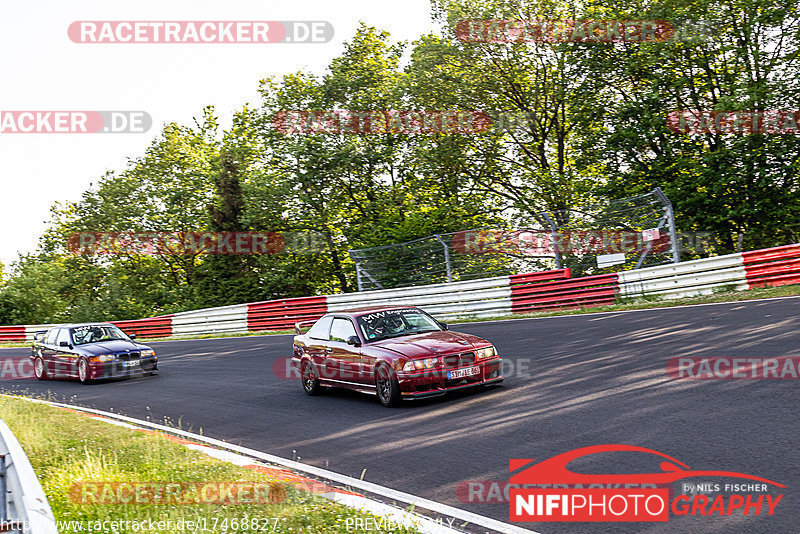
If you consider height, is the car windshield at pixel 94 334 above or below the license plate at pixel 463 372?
above

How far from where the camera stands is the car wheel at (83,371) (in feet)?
54.6

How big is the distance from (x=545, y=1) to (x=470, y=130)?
252 inches

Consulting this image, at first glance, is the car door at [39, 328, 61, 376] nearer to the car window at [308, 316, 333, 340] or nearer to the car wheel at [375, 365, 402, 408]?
the car window at [308, 316, 333, 340]

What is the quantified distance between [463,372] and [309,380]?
3284mm

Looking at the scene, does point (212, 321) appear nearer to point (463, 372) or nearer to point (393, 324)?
point (393, 324)

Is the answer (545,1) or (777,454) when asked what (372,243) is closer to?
(545,1)

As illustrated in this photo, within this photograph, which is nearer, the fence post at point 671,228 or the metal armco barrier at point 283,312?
the fence post at point 671,228

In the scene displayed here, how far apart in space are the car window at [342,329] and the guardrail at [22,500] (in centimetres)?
581

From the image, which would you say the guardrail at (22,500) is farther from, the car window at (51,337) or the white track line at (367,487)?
the car window at (51,337)

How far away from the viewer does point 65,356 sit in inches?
688

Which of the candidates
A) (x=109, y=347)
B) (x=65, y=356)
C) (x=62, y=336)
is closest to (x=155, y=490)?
(x=109, y=347)

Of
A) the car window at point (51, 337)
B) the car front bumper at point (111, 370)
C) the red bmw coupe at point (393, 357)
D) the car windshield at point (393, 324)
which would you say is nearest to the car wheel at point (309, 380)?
the red bmw coupe at point (393, 357)

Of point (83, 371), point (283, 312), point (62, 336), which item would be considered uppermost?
point (62, 336)

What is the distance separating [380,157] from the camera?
3528 centimetres
